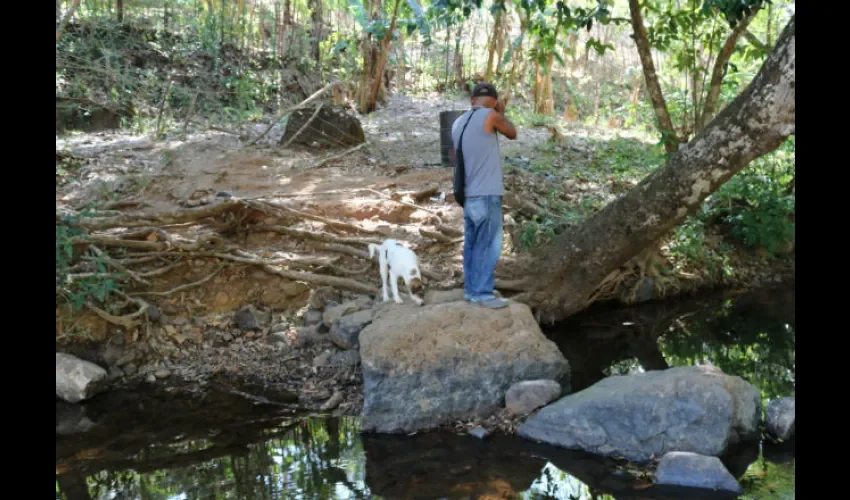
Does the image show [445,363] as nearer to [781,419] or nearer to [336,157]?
[781,419]

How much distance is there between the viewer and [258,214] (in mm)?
8430

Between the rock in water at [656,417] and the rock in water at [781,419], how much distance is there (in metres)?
0.10

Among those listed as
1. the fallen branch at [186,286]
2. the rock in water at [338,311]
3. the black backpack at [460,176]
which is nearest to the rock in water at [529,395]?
the black backpack at [460,176]

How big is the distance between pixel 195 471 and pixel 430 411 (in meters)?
1.90

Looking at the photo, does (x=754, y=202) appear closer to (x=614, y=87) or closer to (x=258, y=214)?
(x=258, y=214)

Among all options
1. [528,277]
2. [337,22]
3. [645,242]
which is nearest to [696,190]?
[645,242]

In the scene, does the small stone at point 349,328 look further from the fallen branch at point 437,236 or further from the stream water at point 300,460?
the fallen branch at point 437,236

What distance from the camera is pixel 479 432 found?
5594 millimetres

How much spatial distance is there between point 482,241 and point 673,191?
2.21 m

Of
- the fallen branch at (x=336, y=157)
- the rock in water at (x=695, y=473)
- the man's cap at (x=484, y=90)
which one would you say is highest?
the man's cap at (x=484, y=90)

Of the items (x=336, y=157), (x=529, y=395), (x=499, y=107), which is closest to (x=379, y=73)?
(x=336, y=157)

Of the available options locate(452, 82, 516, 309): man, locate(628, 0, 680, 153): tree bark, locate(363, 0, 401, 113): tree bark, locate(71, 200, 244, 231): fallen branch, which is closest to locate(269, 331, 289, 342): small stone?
locate(71, 200, 244, 231): fallen branch

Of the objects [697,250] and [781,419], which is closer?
[781,419]

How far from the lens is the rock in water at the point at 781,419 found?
5.46 meters
